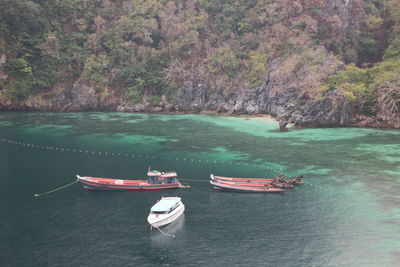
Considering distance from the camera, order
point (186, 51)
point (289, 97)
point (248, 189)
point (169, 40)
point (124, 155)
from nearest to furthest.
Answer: point (248, 189) → point (124, 155) → point (289, 97) → point (186, 51) → point (169, 40)

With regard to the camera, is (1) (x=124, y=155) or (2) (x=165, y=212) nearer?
(2) (x=165, y=212)

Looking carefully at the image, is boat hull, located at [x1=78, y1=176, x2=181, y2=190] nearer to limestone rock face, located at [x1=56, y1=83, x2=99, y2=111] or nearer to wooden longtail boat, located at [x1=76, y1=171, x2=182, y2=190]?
wooden longtail boat, located at [x1=76, y1=171, x2=182, y2=190]

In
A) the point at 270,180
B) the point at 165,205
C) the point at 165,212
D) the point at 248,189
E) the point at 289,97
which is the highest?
the point at 289,97

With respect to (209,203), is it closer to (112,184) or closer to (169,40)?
(112,184)

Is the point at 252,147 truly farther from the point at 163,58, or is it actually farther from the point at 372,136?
the point at 163,58

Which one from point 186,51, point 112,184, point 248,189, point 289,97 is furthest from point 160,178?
point 186,51

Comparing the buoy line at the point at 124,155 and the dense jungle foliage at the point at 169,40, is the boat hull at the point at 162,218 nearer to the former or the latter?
the buoy line at the point at 124,155

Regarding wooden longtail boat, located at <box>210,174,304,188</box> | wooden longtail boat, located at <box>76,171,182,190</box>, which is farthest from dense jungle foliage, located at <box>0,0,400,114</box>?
wooden longtail boat, located at <box>76,171,182,190</box>
